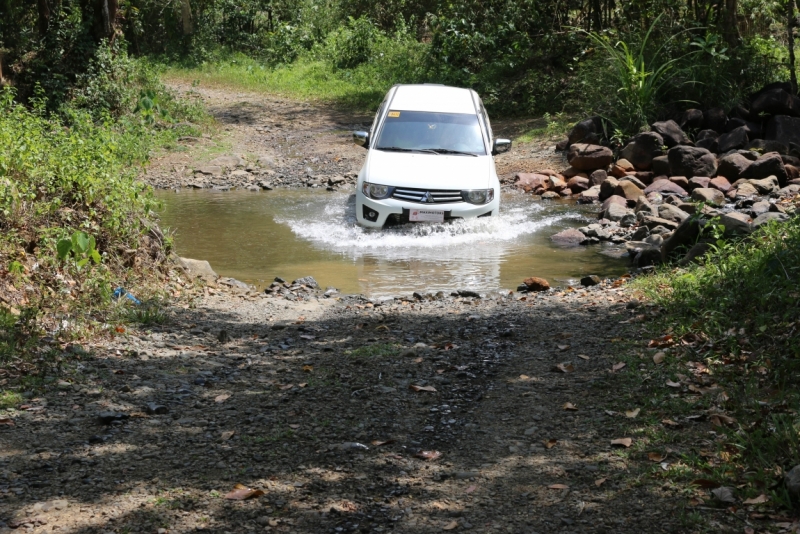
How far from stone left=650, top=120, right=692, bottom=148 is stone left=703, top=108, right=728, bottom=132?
910 millimetres

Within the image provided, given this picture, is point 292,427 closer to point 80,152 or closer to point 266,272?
point 80,152

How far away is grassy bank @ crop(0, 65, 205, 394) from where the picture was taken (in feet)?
20.0

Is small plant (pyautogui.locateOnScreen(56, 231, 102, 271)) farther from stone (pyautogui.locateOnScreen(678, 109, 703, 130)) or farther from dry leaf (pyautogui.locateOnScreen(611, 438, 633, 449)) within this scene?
stone (pyautogui.locateOnScreen(678, 109, 703, 130))

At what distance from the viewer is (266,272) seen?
1028 cm

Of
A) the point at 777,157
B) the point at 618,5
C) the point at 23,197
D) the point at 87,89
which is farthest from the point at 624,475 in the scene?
the point at 618,5

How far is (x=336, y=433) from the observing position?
488 centimetres

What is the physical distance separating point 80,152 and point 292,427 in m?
4.32

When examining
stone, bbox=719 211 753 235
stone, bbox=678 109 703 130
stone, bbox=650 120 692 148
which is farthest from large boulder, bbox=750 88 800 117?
stone, bbox=719 211 753 235

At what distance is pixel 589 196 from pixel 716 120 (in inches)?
141

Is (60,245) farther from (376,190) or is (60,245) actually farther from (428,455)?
(376,190)

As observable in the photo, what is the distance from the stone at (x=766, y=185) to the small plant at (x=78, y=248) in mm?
10796

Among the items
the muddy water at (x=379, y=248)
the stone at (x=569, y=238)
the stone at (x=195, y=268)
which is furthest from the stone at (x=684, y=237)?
the stone at (x=195, y=268)

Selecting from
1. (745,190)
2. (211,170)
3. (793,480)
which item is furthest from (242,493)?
(211,170)

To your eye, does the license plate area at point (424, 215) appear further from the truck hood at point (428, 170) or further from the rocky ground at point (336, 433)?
the rocky ground at point (336, 433)
